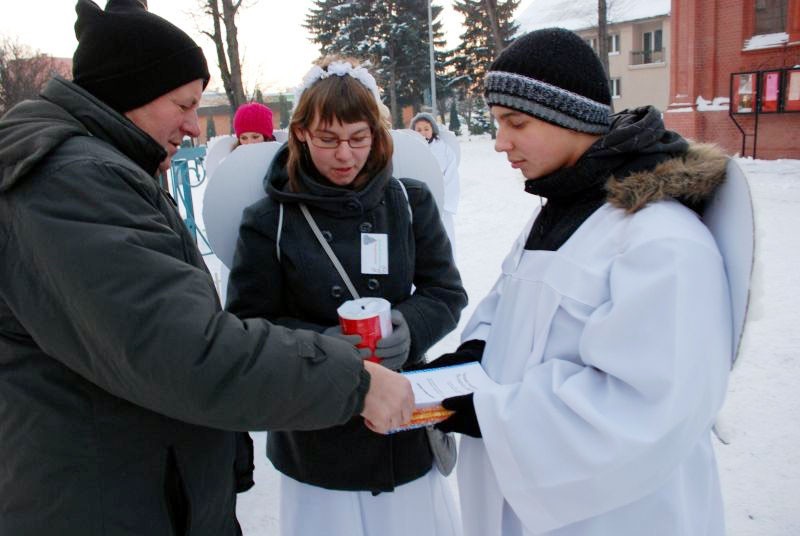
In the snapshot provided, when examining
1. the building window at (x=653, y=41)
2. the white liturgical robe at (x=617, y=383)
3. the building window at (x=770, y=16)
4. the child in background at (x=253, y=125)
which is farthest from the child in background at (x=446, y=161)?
the building window at (x=653, y=41)

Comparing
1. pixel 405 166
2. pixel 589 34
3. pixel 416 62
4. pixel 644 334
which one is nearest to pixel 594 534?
pixel 644 334

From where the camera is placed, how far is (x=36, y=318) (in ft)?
4.11

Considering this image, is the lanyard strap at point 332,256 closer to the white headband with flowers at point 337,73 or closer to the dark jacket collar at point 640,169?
the white headband with flowers at point 337,73

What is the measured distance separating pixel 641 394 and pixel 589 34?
1418 inches

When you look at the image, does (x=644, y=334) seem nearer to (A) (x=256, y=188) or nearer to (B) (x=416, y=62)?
(A) (x=256, y=188)

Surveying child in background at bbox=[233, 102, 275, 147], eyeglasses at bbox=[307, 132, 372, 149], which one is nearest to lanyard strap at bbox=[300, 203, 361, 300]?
eyeglasses at bbox=[307, 132, 372, 149]

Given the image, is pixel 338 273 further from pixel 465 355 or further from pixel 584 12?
pixel 584 12

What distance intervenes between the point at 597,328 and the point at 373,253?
3.01 feet

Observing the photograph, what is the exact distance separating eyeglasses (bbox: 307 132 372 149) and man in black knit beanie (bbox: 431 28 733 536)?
21.5 inches

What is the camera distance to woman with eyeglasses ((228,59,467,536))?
2025 millimetres

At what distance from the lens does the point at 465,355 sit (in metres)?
1.88

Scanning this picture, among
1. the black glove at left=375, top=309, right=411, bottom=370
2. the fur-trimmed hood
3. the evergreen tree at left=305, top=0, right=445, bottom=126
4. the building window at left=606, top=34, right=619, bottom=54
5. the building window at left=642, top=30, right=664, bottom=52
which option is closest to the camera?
the fur-trimmed hood

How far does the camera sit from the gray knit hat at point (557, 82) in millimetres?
1531

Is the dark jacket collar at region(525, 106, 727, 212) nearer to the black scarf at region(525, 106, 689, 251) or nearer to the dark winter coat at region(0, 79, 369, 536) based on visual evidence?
the black scarf at region(525, 106, 689, 251)
